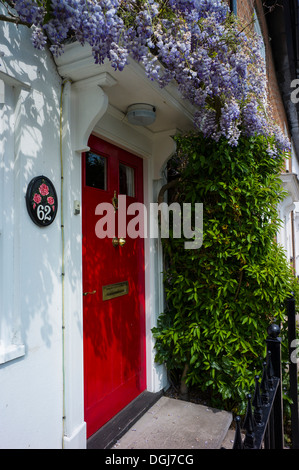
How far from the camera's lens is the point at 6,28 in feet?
5.57

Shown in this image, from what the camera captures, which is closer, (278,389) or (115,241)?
(278,389)

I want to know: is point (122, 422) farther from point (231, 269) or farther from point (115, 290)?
point (231, 269)

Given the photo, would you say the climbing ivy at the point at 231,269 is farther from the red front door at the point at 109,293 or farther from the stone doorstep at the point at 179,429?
the red front door at the point at 109,293

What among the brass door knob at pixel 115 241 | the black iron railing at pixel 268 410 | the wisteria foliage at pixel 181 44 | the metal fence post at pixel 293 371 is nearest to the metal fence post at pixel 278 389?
the black iron railing at pixel 268 410

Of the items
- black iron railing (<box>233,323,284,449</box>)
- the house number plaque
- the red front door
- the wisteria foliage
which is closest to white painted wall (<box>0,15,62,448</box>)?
the wisteria foliage

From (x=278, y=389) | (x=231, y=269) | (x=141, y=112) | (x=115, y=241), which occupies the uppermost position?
(x=141, y=112)

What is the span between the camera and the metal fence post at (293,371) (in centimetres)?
271

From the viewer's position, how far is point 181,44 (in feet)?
6.52

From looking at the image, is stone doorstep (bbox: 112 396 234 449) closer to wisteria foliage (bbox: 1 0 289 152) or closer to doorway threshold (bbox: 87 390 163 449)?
doorway threshold (bbox: 87 390 163 449)

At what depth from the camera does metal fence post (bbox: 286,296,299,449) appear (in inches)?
107

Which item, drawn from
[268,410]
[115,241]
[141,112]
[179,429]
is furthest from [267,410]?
[141,112]

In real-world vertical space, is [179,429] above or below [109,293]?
below

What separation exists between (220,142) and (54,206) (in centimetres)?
171

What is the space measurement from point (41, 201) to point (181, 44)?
1.40m
